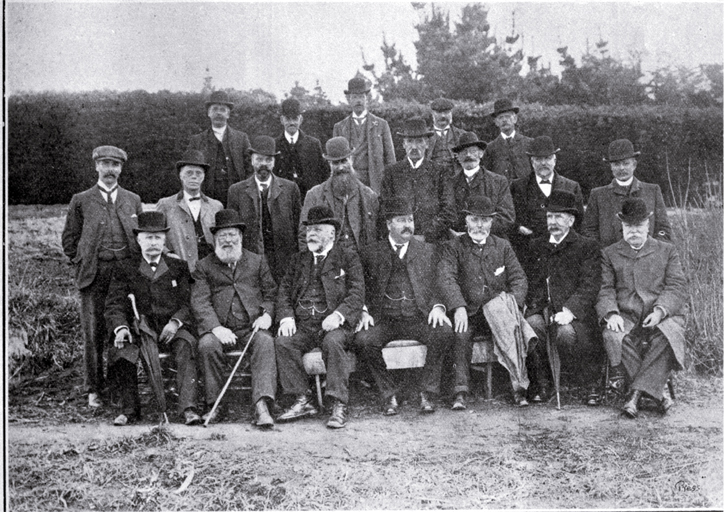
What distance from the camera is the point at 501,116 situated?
6.11m

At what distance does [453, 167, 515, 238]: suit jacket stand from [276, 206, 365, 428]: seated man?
1.03 meters

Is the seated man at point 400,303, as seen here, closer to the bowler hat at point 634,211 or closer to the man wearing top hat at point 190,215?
the man wearing top hat at point 190,215

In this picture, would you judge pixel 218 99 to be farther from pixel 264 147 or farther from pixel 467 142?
pixel 467 142

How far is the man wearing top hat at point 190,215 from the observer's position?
5480 mm

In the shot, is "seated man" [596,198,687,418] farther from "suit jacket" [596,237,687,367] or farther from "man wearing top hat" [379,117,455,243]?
"man wearing top hat" [379,117,455,243]

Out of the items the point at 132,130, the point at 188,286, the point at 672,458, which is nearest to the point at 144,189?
the point at 132,130

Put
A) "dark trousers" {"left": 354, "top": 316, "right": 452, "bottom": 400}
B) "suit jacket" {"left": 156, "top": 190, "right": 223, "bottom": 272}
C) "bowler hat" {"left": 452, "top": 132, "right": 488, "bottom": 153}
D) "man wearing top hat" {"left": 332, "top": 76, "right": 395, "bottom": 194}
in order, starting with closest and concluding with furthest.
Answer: "dark trousers" {"left": 354, "top": 316, "right": 452, "bottom": 400}, "suit jacket" {"left": 156, "top": 190, "right": 223, "bottom": 272}, "bowler hat" {"left": 452, "top": 132, "right": 488, "bottom": 153}, "man wearing top hat" {"left": 332, "top": 76, "right": 395, "bottom": 194}

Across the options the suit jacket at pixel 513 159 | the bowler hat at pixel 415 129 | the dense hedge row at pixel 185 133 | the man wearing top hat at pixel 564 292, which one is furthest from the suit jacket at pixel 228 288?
the suit jacket at pixel 513 159

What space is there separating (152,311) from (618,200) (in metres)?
3.74

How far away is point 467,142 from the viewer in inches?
226

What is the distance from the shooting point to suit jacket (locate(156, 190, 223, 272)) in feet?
18.0

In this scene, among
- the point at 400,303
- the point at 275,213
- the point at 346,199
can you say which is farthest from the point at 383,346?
the point at 275,213

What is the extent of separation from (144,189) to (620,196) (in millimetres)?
4164

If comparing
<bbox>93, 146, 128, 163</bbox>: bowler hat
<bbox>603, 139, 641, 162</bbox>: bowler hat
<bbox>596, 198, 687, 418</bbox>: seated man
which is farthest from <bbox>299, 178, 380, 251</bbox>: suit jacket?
<bbox>603, 139, 641, 162</bbox>: bowler hat
